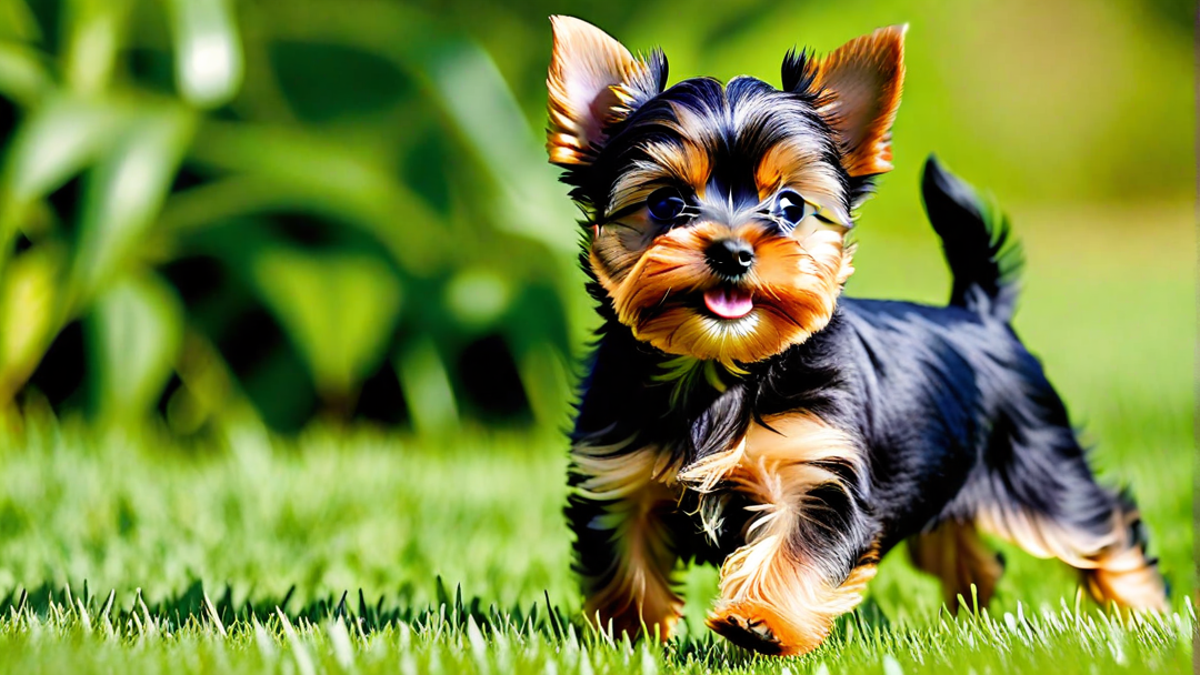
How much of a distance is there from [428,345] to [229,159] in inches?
53.9

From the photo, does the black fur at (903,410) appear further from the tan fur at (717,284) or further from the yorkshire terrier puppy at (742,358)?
the tan fur at (717,284)

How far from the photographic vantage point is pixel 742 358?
8.72ft

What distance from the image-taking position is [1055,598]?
380cm

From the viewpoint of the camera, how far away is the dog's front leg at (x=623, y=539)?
283cm

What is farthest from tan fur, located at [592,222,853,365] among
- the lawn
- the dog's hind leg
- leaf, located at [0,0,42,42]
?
leaf, located at [0,0,42,42]

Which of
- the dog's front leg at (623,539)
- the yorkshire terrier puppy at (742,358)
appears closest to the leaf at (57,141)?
the yorkshire terrier puppy at (742,358)

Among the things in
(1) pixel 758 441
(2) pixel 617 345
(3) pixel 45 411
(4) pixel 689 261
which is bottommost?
(3) pixel 45 411

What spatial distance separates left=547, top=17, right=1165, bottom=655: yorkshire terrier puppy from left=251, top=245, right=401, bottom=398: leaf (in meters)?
3.25

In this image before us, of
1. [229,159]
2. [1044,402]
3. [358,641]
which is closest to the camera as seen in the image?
[358,641]

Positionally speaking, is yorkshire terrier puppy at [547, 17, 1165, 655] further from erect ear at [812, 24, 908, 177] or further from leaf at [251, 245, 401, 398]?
leaf at [251, 245, 401, 398]

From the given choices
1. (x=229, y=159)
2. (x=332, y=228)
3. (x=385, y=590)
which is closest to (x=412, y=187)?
(x=332, y=228)

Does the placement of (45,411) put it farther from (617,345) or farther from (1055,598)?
(1055,598)

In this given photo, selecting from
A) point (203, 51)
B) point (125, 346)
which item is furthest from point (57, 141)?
point (125, 346)

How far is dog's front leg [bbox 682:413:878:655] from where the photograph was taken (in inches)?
104
